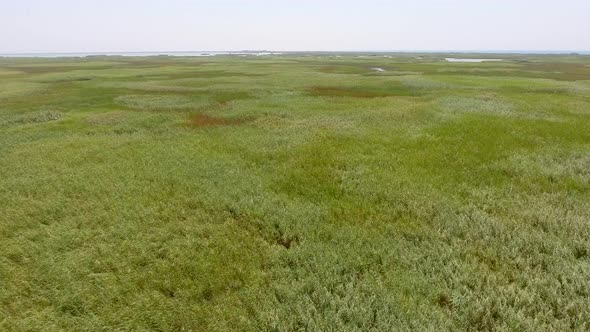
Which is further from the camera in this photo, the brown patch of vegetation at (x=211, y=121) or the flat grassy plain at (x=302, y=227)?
the brown patch of vegetation at (x=211, y=121)

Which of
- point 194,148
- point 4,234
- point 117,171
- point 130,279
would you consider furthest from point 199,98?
point 130,279

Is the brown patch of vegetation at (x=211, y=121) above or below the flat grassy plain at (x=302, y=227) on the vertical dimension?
above

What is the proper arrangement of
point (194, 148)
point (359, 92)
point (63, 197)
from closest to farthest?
point (63, 197) < point (194, 148) < point (359, 92)

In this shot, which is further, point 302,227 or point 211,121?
point 211,121

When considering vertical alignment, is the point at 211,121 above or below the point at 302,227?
above

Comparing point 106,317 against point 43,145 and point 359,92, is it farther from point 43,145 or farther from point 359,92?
point 359,92
